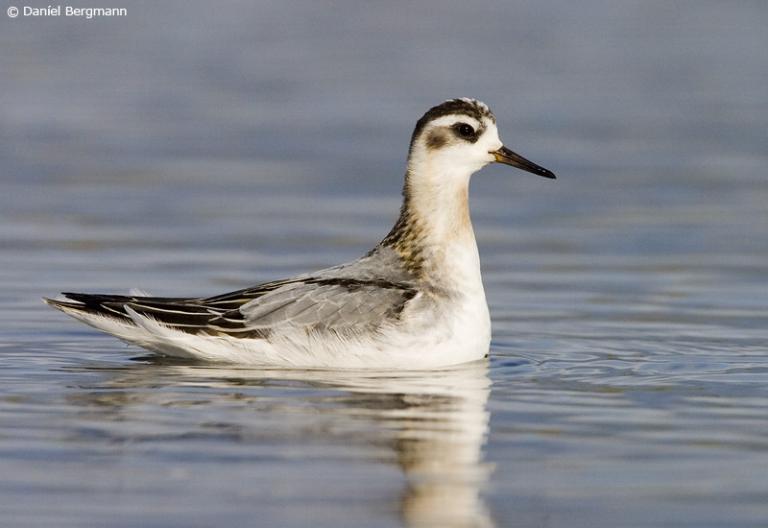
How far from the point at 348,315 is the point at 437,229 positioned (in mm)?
1200

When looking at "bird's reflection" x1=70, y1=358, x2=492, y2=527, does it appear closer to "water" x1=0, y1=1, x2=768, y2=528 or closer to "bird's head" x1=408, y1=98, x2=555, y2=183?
"water" x1=0, y1=1, x2=768, y2=528

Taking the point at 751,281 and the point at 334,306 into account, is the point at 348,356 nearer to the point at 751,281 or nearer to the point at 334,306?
the point at 334,306

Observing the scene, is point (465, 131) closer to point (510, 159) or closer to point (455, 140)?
Answer: point (455, 140)

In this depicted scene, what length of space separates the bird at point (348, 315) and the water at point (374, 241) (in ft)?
0.64

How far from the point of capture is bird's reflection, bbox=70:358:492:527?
9.24 meters

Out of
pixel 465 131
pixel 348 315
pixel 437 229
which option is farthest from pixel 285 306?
pixel 465 131

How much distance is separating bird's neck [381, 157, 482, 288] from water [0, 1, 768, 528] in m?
0.77

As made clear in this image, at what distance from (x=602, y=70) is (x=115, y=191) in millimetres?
12419

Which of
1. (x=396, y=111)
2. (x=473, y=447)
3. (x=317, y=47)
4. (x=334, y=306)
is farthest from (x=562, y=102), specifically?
(x=473, y=447)

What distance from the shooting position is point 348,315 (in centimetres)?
1274

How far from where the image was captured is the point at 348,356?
41.6 feet

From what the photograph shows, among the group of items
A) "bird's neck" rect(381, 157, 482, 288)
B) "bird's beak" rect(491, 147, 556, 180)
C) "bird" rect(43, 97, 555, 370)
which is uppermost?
"bird's beak" rect(491, 147, 556, 180)

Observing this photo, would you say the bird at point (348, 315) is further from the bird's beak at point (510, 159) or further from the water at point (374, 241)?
the bird's beak at point (510, 159)

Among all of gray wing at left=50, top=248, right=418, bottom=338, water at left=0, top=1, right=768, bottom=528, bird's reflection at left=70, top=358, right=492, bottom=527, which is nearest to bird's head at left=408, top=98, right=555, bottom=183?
gray wing at left=50, top=248, right=418, bottom=338
